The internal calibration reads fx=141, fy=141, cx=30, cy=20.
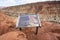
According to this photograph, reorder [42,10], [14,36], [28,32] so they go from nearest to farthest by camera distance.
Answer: [14,36], [28,32], [42,10]

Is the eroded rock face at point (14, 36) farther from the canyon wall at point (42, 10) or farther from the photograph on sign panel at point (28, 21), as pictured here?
the canyon wall at point (42, 10)

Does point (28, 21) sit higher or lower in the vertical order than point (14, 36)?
higher

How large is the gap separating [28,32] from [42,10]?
2.28 ft

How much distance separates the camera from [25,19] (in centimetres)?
185

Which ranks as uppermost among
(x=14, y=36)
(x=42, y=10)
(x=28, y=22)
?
(x=42, y=10)

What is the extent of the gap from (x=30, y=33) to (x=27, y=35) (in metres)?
0.07

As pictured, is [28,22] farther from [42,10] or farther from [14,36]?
[42,10]

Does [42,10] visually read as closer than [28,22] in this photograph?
No

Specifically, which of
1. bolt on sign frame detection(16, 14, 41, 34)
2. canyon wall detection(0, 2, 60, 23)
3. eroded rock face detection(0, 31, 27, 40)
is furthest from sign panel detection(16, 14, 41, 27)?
canyon wall detection(0, 2, 60, 23)

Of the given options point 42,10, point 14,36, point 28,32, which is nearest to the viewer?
point 14,36

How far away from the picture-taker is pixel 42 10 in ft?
8.08

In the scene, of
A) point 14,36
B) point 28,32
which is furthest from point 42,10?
point 14,36

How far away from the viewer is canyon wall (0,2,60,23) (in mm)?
2295

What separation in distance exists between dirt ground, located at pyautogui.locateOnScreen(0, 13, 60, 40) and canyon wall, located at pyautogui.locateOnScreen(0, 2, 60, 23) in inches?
7.9
